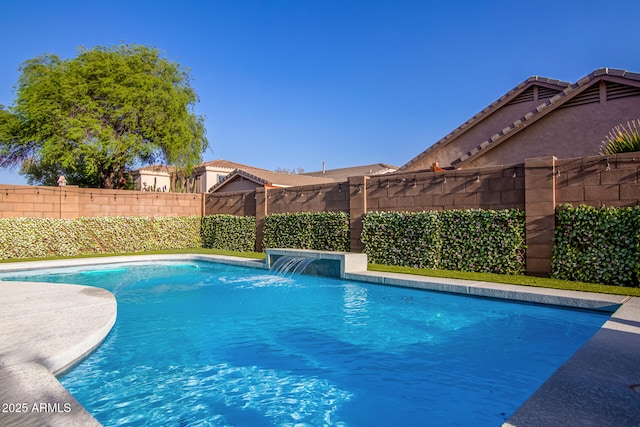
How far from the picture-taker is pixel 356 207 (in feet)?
43.0

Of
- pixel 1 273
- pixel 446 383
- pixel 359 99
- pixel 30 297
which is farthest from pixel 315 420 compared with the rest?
pixel 359 99

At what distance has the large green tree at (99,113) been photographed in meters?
20.9

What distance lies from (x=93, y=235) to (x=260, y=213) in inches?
270

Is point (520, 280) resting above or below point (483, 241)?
below

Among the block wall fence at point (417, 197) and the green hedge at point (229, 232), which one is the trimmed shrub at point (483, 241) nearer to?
the block wall fence at point (417, 197)

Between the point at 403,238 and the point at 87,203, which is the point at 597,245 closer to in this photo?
the point at 403,238

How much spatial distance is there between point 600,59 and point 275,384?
1677 centimetres

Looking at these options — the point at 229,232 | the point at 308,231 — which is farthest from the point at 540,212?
the point at 229,232

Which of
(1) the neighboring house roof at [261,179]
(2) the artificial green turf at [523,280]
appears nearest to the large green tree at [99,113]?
(1) the neighboring house roof at [261,179]

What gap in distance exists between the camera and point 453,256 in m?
10.6

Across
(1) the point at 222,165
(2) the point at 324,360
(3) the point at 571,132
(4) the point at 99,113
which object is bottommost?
(2) the point at 324,360

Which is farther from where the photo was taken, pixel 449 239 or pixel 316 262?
pixel 316 262

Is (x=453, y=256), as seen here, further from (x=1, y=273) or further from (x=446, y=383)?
(x=1, y=273)

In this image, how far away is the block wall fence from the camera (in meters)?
8.50
